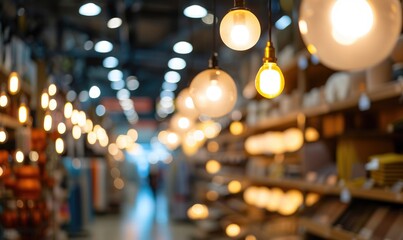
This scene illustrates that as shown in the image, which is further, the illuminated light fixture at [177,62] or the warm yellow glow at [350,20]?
the illuminated light fixture at [177,62]

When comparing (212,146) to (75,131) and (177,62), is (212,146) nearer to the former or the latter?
(177,62)

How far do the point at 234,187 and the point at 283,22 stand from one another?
3814 millimetres

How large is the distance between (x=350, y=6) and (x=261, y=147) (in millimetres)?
5874

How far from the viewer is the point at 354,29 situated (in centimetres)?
161

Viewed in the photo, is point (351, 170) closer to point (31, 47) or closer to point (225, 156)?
point (31, 47)

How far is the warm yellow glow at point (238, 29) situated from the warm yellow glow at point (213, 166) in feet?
27.5

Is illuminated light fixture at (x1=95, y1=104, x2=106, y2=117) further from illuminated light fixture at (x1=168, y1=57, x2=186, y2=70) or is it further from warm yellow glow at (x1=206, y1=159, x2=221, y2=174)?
warm yellow glow at (x1=206, y1=159, x2=221, y2=174)

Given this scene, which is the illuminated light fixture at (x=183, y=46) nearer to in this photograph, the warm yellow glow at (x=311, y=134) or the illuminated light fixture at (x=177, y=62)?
the illuminated light fixture at (x=177, y=62)

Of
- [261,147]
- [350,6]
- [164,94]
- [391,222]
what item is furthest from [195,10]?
[164,94]

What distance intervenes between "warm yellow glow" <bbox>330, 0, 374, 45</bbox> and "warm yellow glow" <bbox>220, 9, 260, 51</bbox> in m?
1.03

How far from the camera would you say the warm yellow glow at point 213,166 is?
443 inches

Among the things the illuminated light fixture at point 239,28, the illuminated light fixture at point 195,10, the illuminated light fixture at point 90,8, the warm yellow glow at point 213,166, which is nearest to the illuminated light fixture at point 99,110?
the warm yellow glow at point 213,166

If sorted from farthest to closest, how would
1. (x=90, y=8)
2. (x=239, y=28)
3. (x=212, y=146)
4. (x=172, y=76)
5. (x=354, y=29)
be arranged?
(x=172, y=76) < (x=212, y=146) < (x=90, y=8) < (x=239, y=28) < (x=354, y=29)

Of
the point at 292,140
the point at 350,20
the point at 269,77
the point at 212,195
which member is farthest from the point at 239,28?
the point at 212,195
